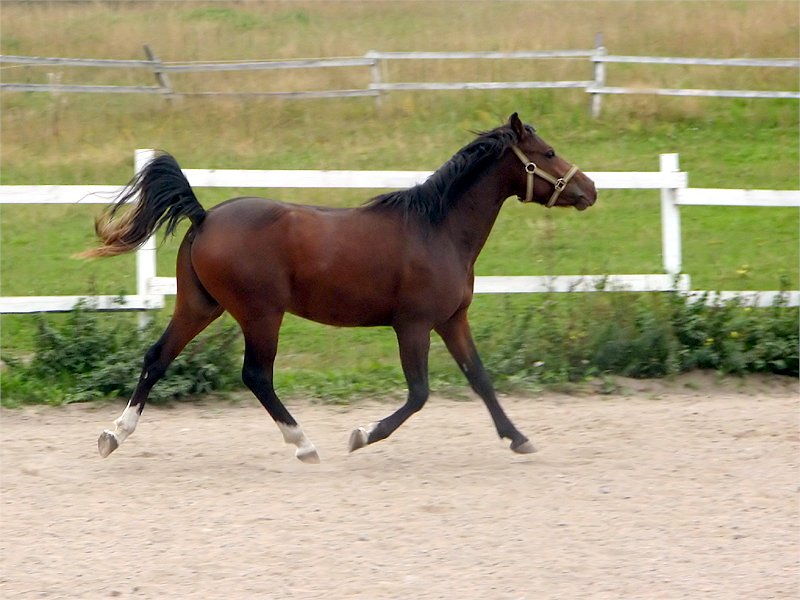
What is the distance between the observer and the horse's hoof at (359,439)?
5.59 metres

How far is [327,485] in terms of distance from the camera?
5.26 meters

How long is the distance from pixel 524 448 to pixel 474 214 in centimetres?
132

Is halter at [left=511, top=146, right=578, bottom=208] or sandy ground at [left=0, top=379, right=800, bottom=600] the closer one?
→ sandy ground at [left=0, top=379, right=800, bottom=600]

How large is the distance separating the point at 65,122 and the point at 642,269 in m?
9.62

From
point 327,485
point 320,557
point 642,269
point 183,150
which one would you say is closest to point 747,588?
point 320,557

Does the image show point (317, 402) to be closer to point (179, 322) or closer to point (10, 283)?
point (179, 322)

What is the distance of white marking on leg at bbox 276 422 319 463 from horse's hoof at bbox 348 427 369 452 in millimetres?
212

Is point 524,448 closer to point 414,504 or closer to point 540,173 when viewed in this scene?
point 414,504

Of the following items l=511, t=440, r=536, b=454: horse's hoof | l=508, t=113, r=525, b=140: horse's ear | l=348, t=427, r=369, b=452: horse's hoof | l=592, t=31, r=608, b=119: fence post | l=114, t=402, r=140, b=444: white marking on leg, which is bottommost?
l=511, t=440, r=536, b=454: horse's hoof

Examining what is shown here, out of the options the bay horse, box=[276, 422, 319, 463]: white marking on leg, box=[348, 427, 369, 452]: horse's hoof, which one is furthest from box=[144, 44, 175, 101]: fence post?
box=[348, 427, 369, 452]: horse's hoof

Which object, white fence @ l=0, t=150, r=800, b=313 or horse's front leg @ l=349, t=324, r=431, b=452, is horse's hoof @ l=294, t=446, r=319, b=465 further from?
white fence @ l=0, t=150, r=800, b=313

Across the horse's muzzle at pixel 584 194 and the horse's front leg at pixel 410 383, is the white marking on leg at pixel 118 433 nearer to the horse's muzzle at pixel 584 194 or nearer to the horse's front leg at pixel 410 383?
the horse's front leg at pixel 410 383

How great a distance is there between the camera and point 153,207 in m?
5.73

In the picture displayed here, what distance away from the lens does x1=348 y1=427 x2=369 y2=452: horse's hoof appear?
5586 millimetres
